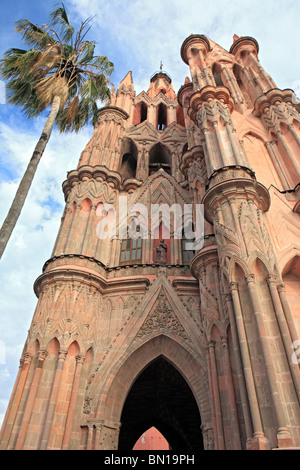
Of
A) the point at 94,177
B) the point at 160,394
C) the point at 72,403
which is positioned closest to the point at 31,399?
the point at 72,403

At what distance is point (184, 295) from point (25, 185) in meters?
7.32

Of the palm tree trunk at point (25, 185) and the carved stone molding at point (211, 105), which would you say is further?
the carved stone molding at point (211, 105)

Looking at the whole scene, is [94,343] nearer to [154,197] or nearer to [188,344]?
[188,344]

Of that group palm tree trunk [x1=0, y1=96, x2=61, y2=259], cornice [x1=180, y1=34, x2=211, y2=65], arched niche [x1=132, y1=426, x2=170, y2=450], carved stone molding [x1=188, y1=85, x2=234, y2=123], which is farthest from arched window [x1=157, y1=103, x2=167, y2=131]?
arched niche [x1=132, y1=426, x2=170, y2=450]

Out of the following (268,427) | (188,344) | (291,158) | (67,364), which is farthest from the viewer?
(291,158)

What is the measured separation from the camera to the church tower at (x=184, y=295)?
9055mm

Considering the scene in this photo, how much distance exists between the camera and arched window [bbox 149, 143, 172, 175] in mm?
22495

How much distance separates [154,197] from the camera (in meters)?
19.0

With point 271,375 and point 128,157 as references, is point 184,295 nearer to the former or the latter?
point 271,375

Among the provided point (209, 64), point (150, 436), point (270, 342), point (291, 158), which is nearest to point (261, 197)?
point (291, 158)

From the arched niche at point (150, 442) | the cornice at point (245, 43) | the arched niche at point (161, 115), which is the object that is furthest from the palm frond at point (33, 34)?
the arched niche at point (150, 442)

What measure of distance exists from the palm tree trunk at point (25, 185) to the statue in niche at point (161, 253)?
6.69 m

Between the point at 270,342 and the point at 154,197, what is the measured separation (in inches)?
464

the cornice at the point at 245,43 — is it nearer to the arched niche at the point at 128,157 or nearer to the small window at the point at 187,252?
the arched niche at the point at 128,157
